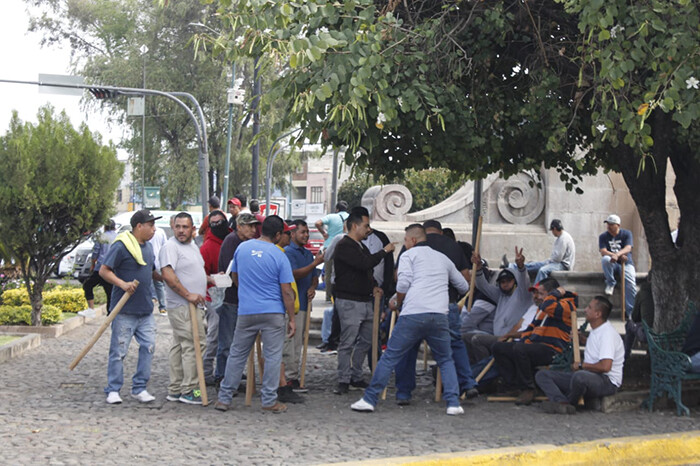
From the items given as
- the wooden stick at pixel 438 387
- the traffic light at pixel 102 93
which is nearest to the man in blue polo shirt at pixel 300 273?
the wooden stick at pixel 438 387

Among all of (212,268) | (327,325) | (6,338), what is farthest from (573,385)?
(6,338)

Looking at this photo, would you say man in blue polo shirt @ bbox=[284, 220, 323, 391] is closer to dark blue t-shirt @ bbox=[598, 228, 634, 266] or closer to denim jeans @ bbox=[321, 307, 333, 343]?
denim jeans @ bbox=[321, 307, 333, 343]

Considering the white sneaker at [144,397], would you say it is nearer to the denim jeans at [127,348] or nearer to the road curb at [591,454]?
the denim jeans at [127,348]

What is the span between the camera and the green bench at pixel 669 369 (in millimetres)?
8617

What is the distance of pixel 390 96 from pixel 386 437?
2.85 meters

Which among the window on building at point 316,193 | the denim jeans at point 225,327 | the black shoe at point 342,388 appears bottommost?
the black shoe at point 342,388

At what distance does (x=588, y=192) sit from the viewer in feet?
56.2

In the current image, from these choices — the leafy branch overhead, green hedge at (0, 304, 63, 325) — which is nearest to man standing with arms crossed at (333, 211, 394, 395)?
the leafy branch overhead

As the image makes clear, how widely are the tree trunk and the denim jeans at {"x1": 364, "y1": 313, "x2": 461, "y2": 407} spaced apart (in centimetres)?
252

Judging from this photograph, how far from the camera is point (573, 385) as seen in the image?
8.56m

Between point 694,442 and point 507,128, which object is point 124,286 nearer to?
point 507,128

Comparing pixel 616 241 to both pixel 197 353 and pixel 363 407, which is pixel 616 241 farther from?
pixel 197 353

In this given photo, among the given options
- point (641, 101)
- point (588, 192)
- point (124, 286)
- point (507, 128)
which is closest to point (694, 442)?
point (641, 101)

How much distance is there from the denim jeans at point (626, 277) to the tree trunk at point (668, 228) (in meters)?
4.61
